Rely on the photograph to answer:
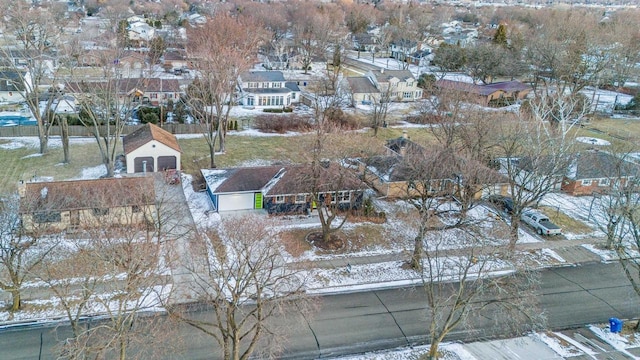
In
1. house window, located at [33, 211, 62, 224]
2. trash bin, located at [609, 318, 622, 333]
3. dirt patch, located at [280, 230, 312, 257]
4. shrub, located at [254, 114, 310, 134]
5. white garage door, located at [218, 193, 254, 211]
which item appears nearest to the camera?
trash bin, located at [609, 318, 622, 333]

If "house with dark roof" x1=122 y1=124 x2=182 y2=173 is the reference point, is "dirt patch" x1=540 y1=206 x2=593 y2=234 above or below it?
below

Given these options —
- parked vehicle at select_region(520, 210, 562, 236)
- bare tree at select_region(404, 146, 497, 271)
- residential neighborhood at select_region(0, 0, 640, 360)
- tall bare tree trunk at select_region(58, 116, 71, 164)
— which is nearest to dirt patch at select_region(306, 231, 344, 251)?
→ residential neighborhood at select_region(0, 0, 640, 360)

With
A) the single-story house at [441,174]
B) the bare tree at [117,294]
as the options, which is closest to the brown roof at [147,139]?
the single-story house at [441,174]

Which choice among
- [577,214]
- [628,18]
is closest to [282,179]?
[577,214]

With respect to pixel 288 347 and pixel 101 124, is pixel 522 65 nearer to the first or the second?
pixel 101 124

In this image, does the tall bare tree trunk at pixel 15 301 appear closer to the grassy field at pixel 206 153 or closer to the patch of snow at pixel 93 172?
the grassy field at pixel 206 153

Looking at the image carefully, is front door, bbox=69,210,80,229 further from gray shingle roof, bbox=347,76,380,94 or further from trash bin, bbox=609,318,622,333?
gray shingle roof, bbox=347,76,380,94

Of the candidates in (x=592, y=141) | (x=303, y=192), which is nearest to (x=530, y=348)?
(x=303, y=192)
